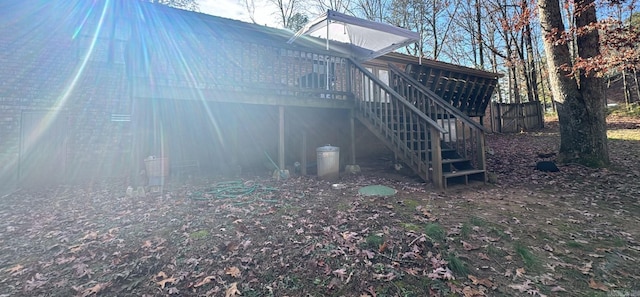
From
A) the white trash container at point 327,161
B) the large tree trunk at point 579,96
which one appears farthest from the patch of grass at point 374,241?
the large tree trunk at point 579,96

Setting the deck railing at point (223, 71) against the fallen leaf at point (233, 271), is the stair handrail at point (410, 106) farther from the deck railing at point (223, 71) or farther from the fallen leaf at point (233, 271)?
the fallen leaf at point (233, 271)

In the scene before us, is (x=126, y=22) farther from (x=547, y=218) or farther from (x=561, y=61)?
(x=561, y=61)

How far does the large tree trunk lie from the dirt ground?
1139 millimetres

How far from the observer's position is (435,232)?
10.9ft

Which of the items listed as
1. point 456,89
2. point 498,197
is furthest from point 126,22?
point 456,89

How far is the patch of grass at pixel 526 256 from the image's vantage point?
2.75 m

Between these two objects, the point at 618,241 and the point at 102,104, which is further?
the point at 102,104

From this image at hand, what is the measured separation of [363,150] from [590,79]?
19.0ft

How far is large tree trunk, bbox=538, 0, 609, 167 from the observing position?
6.26 m

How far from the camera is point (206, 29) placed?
23.1 feet

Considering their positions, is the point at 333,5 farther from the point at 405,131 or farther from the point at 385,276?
the point at 385,276

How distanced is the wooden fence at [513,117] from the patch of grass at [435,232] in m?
15.3

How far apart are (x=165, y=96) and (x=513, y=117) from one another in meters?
17.9

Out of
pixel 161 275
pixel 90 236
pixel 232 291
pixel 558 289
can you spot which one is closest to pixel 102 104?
pixel 90 236
